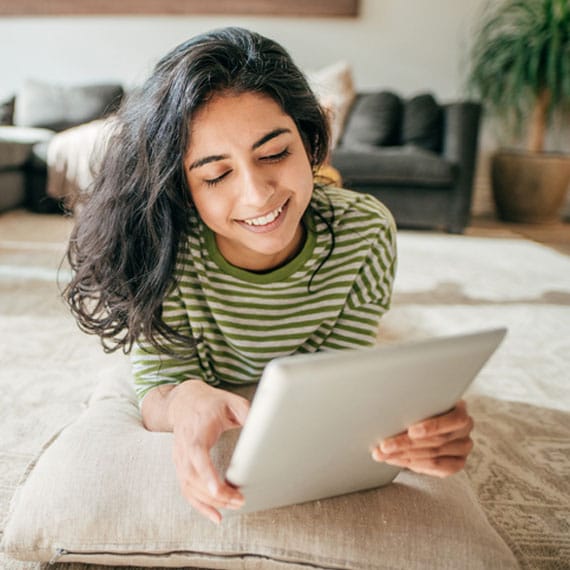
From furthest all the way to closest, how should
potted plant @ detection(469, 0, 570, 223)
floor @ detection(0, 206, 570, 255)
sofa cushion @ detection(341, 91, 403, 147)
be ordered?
sofa cushion @ detection(341, 91, 403, 147), potted plant @ detection(469, 0, 570, 223), floor @ detection(0, 206, 570, 255)

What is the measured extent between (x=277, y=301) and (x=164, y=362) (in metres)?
0.19

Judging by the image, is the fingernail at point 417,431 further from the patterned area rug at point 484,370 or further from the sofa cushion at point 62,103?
the sofa cushion at point 62,103

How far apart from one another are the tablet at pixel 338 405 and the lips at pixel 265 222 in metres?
0.33

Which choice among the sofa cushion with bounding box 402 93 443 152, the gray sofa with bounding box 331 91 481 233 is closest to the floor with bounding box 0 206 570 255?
the gray sofa with bounding box 331 91 481 233

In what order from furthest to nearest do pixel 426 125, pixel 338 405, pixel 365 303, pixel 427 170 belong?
1. pixel 426 125
2. pixel 427 170
3. pixel 365 303
4. pixel 338 405

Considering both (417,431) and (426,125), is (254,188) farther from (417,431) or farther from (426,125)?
(426,125)

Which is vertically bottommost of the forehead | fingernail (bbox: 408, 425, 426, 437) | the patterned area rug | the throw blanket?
the patterned area rug

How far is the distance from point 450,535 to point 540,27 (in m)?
3.26

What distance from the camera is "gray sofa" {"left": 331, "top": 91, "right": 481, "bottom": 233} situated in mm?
2926

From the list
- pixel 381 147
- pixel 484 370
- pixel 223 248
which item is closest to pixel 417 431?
pixel 223 248

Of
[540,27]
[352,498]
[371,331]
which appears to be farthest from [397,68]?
[352,498]

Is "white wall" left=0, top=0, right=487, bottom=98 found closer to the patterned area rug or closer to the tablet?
the patterned area rug

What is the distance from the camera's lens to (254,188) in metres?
0.74

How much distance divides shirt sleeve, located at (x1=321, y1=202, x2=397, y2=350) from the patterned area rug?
325mm
